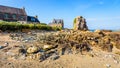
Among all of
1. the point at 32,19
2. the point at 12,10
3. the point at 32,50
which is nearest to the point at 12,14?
the point at 12,10

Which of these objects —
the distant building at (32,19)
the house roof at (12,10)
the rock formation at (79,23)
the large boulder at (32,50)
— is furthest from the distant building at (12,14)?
the large boulder at (32,50)

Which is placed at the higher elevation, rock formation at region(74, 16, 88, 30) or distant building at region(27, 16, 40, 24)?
distant building at region(27, 16, 40, 24)

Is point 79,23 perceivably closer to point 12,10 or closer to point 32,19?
point 12,10

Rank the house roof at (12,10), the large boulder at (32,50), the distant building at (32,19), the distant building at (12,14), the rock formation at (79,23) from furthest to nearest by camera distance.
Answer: the distant building at (32,19) < the house roof at (12,10) < the distant building at (12,14) < the rock formation at (79,23) < the large boulder at (32,50)

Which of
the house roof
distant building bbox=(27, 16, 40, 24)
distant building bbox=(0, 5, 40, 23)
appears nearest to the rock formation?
distant building bbox=(0, 5, 40, 23)

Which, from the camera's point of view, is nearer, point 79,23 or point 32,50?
point 32,50

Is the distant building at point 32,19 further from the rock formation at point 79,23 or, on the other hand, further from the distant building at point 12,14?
the rock formation at point 79,23

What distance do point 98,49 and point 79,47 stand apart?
4.71ft

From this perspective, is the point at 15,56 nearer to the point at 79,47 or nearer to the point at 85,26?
the point at 79,47

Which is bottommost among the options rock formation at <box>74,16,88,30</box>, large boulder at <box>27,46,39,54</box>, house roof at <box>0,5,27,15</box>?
large boulder at <box>27,46,39,54</box>

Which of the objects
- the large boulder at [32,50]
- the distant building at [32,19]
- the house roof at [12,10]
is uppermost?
the house roof at [12,10]

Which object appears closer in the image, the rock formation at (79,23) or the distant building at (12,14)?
the rock formation at (79,23)

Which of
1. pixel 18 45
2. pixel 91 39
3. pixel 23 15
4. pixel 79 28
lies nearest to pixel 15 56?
pixel 18 45

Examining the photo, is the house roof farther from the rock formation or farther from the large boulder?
the large boulder
